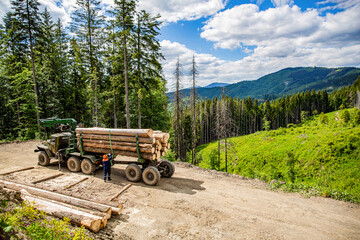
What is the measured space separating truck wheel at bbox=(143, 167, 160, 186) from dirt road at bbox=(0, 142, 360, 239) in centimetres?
35

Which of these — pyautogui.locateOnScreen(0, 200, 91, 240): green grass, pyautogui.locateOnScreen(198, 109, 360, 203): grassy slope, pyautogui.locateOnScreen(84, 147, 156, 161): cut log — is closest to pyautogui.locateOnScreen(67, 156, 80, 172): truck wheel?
pyautogui.locateOnScreen(84, 147, 156, 161): cut log

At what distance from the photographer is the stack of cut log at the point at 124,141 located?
8.96m

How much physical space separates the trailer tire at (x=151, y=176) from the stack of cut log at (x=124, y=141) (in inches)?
21.2

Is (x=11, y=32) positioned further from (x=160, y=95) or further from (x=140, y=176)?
(x=140, y=176)

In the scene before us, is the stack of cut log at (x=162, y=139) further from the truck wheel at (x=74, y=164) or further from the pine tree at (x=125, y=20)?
the pine tree at (x=125, y=20)

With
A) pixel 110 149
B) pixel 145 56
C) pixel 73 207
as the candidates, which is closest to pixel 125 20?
pixel 145 56

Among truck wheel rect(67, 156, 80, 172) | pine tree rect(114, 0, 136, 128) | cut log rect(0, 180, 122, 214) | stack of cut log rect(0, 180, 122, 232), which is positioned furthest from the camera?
pine tree rect(114, 0, 136, 128)

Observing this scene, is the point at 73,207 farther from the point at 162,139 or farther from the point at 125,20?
the point at 125,20

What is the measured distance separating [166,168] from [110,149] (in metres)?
3.30

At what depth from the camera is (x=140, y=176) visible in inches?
365

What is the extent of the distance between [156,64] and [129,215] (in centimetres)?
1451

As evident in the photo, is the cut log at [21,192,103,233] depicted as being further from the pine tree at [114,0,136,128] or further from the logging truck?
the pine tree at [114,0,136,128]

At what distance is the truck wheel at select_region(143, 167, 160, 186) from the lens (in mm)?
8812

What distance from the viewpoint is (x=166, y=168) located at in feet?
33.6
